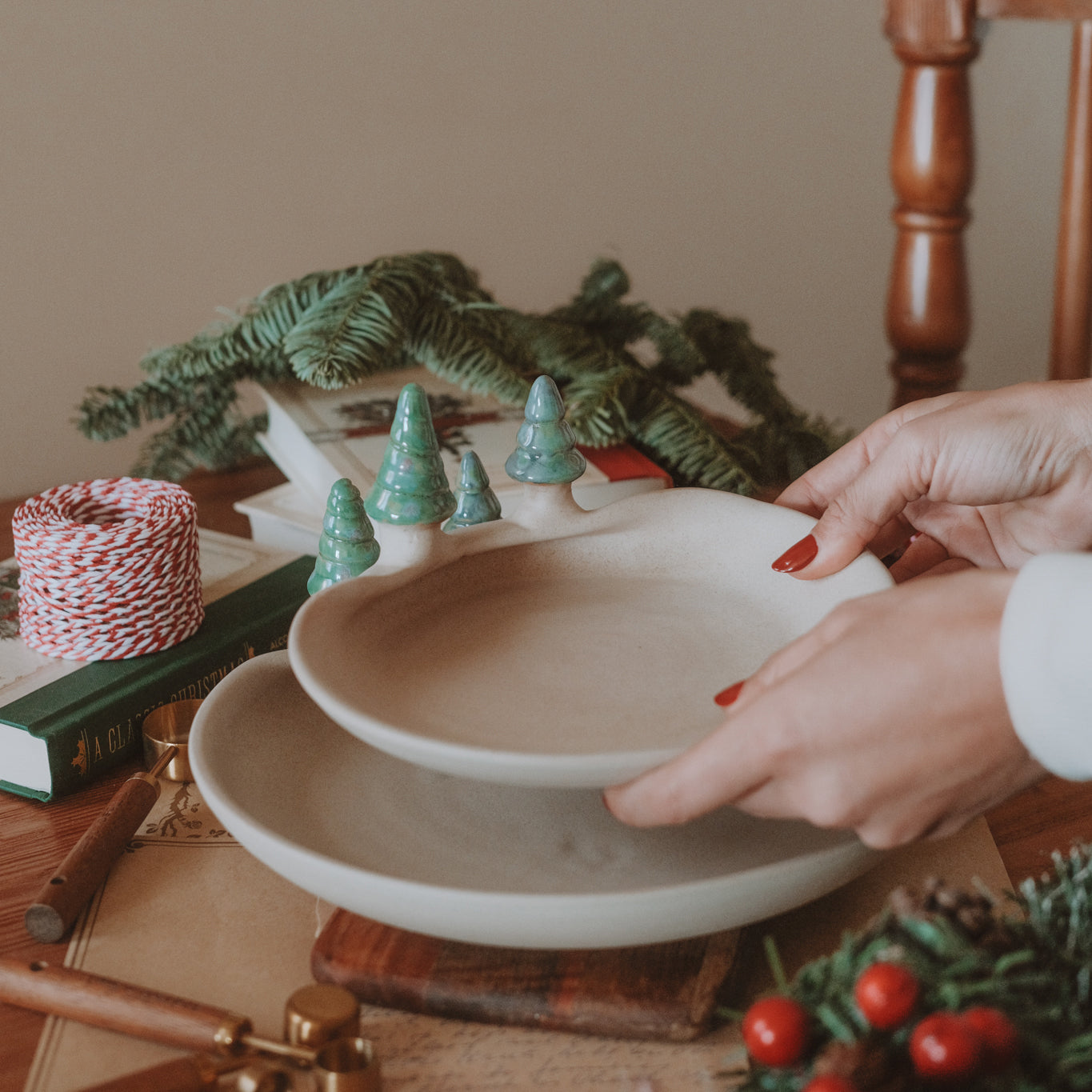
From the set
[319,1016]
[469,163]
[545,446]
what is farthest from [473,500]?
[469,163]

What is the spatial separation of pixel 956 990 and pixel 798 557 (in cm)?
26

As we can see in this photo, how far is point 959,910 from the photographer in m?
0.42

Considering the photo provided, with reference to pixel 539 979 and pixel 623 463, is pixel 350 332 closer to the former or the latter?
pixel 623 463

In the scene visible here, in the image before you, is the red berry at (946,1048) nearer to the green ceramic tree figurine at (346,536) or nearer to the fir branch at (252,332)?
the green ceramic tree figurine at (346,536)

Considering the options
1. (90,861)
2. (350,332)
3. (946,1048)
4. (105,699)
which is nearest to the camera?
(946,1048)

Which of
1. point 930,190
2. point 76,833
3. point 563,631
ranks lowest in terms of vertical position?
point 76,833

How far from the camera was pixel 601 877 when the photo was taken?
1.65 feet

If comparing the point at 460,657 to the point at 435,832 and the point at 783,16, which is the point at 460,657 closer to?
the point at 435,832

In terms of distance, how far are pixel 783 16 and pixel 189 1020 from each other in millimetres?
1820

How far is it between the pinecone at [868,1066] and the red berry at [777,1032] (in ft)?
0.04

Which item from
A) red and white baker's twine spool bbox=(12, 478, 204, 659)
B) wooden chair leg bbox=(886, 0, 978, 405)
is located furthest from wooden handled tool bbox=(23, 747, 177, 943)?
wooden chair leg bbox=(886, 0, 978, 405)

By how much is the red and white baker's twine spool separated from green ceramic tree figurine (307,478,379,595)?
13 centimetres

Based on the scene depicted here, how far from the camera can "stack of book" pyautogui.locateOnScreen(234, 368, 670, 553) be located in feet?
2.98

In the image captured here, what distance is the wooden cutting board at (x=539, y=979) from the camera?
48cm
